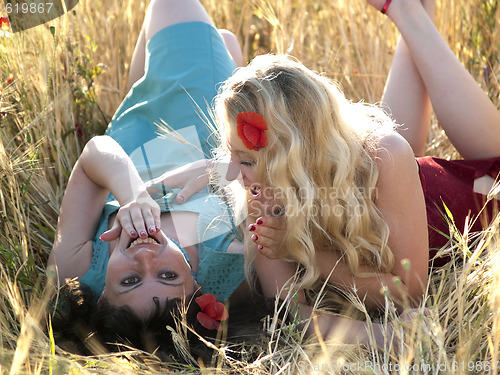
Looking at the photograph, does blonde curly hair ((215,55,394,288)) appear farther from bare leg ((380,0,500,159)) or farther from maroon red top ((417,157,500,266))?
bare leg ((380,0,500,159))

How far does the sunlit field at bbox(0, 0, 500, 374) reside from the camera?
4.50ft

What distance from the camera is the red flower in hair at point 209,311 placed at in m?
1.63

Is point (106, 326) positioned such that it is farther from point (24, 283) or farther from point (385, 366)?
point (385, 366)

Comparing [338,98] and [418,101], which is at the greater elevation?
[338,98]

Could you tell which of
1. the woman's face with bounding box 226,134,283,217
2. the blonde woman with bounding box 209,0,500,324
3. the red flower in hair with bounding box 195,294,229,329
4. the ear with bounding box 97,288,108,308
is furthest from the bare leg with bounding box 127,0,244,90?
the red flower in hair with bounding box 195,294,229,329

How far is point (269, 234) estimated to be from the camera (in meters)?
1.66

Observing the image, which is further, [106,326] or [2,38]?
[2,38]

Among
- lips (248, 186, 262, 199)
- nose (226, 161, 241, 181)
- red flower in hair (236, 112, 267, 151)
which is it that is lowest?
lips (248, 186, 262, 199)

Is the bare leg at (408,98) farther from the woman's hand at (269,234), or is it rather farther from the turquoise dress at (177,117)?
the woman's hand at (269,234)

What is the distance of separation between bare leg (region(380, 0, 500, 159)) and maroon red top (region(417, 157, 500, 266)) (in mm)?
94

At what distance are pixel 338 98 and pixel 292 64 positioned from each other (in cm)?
17

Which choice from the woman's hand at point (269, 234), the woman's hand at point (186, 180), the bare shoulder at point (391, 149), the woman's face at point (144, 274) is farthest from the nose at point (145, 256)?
the bare shoulder at point (391, 149)

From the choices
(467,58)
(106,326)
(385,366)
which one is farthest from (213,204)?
(467,58)

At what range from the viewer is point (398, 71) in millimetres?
2340
